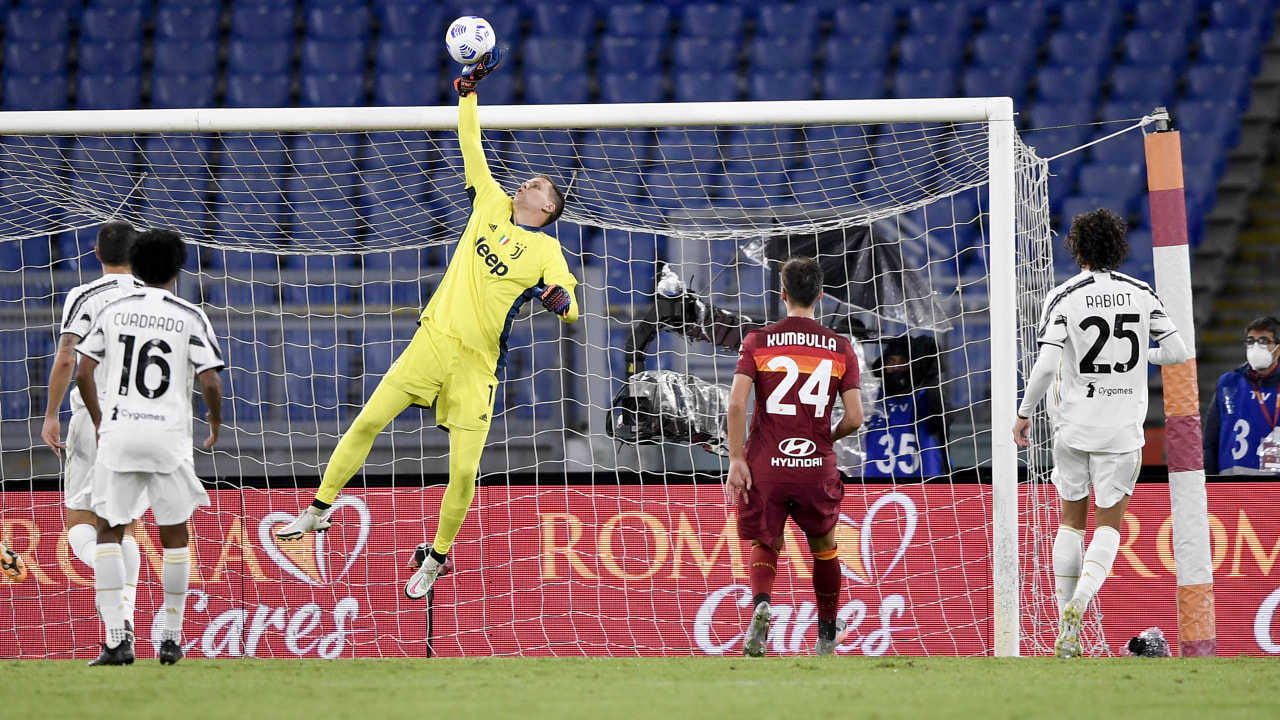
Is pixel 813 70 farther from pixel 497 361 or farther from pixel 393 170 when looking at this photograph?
pixel 497 361

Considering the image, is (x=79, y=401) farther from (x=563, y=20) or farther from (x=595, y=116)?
(x=563, y=20)

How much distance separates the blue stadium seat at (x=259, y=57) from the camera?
12.6 metres

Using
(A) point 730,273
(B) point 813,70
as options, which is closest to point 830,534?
(A) point 730,273

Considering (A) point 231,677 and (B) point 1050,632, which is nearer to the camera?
(A) point 231,677

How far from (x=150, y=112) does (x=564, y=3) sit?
7474 millimetres

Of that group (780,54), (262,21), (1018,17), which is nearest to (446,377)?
(780,54)

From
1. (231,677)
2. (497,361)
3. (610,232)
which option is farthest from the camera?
(610,232)

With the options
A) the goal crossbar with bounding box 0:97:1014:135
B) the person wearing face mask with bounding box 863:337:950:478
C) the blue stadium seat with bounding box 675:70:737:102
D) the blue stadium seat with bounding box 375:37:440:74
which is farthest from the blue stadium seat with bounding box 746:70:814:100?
the goal crossbar with bounding box 0:97:1014:135

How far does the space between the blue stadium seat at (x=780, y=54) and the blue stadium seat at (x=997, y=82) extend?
1.49m

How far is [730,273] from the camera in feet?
27.5

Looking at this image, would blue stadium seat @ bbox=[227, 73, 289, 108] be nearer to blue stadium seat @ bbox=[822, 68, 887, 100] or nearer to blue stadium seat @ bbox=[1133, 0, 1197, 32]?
blue stadium seat @ bbox=[822, 68, 887, 100]

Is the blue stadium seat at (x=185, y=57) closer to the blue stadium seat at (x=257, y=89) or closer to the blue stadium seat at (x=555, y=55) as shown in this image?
the blue stadium seat at (x=257, y=89)

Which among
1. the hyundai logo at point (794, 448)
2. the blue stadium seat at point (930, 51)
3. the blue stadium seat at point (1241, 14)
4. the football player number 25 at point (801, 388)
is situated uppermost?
the blue stadium seat at point (1241, 14)

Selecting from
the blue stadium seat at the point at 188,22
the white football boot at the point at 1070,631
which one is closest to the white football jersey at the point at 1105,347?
the white football boot at the point at 1070,631
